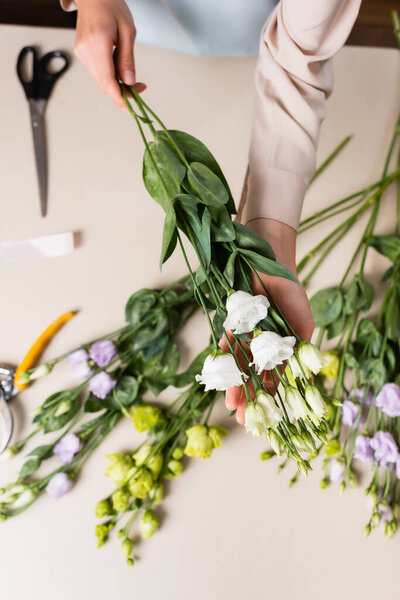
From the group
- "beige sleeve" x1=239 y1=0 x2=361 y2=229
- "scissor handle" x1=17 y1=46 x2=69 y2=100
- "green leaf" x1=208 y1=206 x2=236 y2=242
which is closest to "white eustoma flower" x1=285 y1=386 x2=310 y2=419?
"green leaf" x1=208 y1=206 x2=236 y2=242

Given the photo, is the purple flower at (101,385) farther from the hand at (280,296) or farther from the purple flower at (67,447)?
the hand at (280,296)

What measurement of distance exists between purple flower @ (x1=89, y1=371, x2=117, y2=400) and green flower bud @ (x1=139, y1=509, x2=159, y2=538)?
14cm

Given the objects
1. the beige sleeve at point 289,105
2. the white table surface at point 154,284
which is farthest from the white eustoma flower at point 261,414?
the white table surface at point 154,284

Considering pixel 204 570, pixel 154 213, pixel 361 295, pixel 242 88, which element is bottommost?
pixel 204 570

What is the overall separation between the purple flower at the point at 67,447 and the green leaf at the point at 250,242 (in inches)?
14.2

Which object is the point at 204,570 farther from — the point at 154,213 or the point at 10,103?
the point at 10,103

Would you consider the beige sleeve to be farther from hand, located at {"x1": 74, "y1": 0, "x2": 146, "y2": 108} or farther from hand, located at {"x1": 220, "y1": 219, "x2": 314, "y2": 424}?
hand, located at {"x1": 74, "y1": 0, "x2": 146, "y2": 108}

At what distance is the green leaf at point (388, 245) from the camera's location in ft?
2.06

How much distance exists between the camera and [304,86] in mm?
492

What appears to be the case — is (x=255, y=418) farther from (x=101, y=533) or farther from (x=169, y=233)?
(x=101, y=533)

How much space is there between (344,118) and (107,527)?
611 mm

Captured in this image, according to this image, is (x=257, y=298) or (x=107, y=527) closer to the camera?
(x=257, y=298)

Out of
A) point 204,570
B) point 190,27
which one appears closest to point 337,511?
→ point 204,570

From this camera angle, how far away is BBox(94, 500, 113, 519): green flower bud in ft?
1.88
